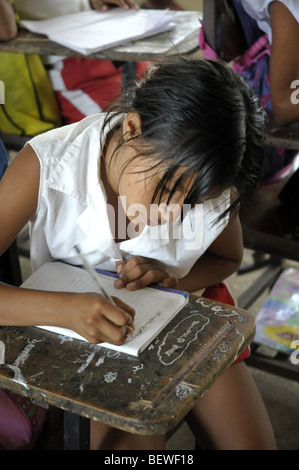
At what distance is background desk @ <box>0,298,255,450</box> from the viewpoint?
34.4 inches

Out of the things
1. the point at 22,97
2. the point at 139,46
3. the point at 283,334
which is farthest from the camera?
the point at 22,97

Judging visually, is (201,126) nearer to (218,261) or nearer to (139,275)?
(139,275)

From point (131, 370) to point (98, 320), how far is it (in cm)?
9

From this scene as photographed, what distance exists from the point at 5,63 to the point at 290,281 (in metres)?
1.29

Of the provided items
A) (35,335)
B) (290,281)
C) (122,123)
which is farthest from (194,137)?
(290,281)

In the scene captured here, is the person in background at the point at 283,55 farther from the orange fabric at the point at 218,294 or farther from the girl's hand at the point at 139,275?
the girl's hand at the point at 139,275

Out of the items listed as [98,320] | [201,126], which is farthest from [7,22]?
[98,320]

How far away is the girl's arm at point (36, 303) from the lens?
98cm

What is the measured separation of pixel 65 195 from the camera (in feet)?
4.09

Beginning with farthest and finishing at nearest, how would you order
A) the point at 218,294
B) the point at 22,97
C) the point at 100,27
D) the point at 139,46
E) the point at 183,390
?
the point at 22,97 → the point at 100,27 → the point at 139,46 → the point at 218,294 → the point at 183,390

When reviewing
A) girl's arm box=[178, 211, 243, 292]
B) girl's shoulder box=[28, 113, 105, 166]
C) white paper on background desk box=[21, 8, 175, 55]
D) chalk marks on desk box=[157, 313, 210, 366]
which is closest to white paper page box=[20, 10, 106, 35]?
white paper on background desk box=[21, 8, 175, 55]

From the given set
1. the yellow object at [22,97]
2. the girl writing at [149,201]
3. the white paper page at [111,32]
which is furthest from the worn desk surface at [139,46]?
the girl writing at [149,201]

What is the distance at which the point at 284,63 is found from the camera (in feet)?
5.65
